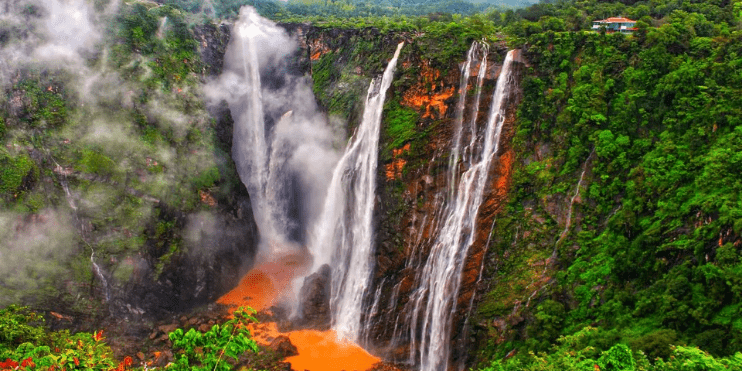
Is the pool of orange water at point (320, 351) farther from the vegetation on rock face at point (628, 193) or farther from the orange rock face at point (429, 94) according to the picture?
the orange rock face at point (429, 94)

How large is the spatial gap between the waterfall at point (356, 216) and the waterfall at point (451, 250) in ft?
9.84

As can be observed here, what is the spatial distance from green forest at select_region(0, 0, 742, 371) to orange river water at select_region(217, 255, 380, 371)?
296 cm

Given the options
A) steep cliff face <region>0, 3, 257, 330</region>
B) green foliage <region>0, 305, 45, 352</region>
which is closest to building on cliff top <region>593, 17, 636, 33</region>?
steep cliff face <region>0, 3, 257, 330</region>

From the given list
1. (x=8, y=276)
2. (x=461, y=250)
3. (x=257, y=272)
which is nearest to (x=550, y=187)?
(x=461, y=250)

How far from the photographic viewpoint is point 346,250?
23828 mm

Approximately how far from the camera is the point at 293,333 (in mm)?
22359

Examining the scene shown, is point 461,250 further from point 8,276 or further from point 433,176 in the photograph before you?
point 8,276

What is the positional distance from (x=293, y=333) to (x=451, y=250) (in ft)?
27.2

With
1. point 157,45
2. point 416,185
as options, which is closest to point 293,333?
point 416,185

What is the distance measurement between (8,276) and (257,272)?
36.6ft

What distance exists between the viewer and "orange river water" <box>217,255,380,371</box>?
20.5m

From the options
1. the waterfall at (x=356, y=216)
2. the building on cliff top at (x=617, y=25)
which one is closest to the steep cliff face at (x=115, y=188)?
the waterfall at (x=356, y=216)

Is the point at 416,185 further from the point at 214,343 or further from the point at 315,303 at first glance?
the point at 214,343

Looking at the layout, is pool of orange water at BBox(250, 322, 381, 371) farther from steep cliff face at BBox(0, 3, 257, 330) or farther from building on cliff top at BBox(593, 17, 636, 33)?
building on cliff top at BBox(593, 17, 636, 33)
